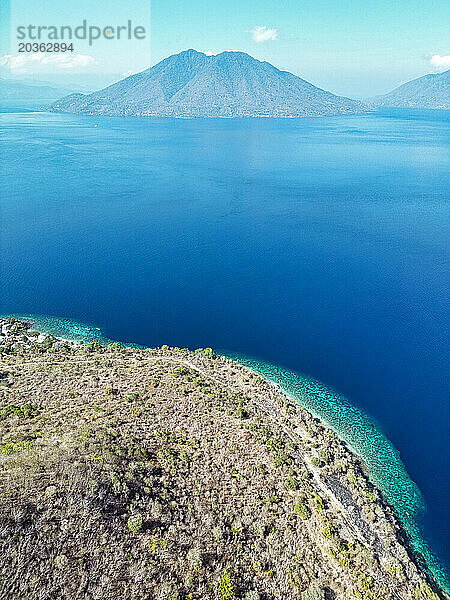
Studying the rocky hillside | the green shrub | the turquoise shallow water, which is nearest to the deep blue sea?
the turquoise shallow water

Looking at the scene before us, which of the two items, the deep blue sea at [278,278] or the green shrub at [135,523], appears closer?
the green shrub at [135,523]

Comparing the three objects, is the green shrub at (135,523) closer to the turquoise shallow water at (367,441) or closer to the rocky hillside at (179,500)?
the rocky hillside at (179,500)

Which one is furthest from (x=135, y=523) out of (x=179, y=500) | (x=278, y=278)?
(x=278, y=278)

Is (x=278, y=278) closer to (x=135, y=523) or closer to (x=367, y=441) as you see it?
(x=367, y=441)

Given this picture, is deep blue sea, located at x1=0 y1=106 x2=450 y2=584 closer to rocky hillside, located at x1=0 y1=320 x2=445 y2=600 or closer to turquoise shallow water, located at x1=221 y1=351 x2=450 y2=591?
turquoise shallow water, located at x1=221 y1=351 x2=450 y2=591

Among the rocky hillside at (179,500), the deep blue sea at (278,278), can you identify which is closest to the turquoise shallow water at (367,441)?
the deep blue sea at (278,278)
